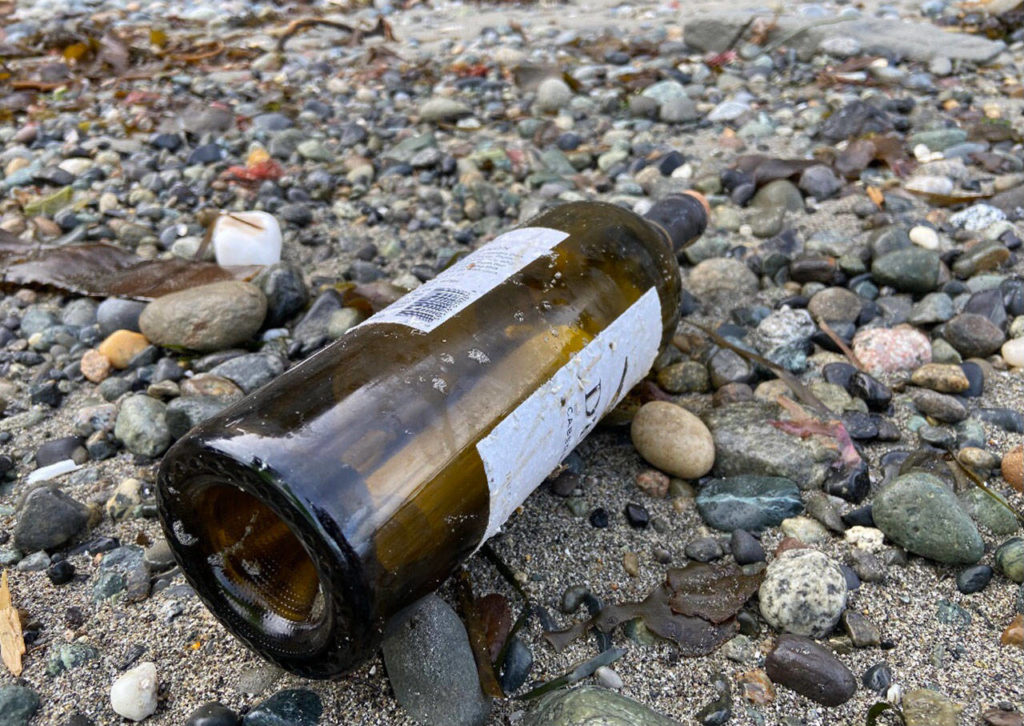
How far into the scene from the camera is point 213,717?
1.56 m

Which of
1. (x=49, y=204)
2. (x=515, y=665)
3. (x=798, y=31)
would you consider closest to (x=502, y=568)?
(x=515, y=665)

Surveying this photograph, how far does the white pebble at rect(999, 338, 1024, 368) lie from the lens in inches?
93.8

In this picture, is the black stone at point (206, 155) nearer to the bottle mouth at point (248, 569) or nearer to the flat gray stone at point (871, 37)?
the bottle mouth at point (248, 569)

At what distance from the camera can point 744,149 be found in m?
3.73

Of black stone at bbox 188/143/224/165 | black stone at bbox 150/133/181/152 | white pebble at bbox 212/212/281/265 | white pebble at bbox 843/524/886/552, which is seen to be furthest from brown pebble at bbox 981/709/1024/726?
black stone at bbox 150/133/181/152

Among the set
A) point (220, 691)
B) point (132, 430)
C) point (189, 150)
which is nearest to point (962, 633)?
point (220, 691)

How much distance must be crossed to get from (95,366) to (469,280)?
4.64 ft

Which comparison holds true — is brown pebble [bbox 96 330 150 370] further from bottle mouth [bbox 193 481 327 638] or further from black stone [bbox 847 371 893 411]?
black stone [bbox 847 371 893 411]

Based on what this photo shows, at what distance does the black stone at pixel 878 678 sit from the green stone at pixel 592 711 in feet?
1.37

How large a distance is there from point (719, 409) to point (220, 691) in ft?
4.57

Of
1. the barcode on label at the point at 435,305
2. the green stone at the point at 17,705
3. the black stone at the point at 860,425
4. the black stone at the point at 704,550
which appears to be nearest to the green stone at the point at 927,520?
the black stone at the point at 860,425

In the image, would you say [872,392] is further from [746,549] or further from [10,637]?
[10,637]

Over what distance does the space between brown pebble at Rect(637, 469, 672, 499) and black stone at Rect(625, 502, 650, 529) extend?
0.23ft

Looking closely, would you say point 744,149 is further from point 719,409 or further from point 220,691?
point 220,691
